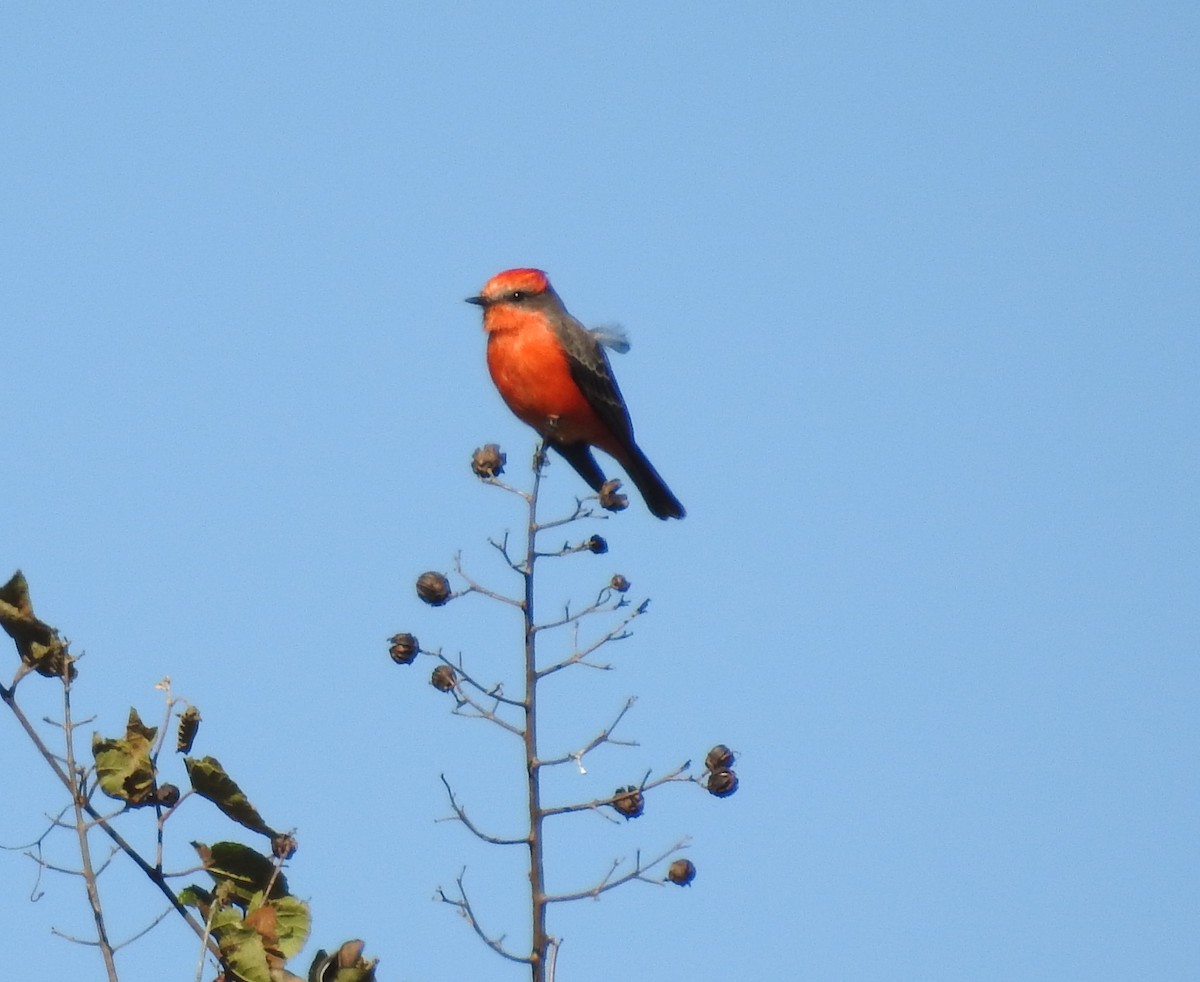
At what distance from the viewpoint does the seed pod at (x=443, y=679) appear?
165 inches

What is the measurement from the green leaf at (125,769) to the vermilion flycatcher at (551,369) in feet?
17.0

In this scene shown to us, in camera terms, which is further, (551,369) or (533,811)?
(551,369)

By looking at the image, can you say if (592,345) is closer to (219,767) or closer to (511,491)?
(511,491)

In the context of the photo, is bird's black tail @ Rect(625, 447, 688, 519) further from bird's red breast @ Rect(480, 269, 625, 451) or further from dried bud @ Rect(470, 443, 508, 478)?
dried bud @ Rect(470, 443, 508, 478)

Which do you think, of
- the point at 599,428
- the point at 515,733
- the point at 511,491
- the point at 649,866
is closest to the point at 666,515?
the point at 599,428

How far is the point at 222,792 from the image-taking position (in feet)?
9.68

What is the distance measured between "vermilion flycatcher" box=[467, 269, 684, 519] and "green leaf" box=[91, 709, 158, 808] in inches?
204

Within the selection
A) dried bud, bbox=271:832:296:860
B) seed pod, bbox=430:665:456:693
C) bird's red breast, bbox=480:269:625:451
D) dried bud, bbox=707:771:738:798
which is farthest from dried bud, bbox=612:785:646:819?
bird's red breast, bbox=480:269:625:451

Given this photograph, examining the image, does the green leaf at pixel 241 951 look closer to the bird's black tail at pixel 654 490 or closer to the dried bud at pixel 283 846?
the dried bud at pixel 283 846

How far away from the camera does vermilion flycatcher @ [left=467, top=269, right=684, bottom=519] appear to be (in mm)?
8344

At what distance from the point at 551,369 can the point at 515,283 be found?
642 mm

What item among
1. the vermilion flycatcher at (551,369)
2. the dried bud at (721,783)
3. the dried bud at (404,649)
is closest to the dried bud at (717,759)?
the dried bud at (721,783)

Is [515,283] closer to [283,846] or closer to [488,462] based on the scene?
[488,462]

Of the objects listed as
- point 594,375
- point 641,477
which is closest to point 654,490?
point 641,477
